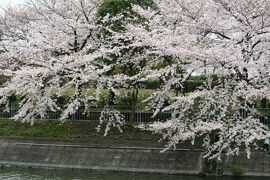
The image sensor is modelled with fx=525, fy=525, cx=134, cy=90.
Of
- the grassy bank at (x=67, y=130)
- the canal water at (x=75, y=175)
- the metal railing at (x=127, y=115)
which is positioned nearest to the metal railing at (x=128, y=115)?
the metal railing at (x=127, y=115)

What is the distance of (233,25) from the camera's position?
65.5ft

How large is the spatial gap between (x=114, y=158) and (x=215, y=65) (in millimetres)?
6205

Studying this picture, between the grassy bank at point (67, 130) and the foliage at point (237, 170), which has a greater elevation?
the grassy bank at point (67, 130)

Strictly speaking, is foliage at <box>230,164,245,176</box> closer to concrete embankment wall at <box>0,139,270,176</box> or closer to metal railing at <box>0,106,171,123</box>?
concrete embankment wall at <box>0,139,270,176</box>

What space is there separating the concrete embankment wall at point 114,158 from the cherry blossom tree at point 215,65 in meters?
0.77

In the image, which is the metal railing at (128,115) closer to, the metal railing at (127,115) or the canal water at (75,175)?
the metal railing at (127,115)

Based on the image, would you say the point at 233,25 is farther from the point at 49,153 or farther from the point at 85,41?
the point at 49,153

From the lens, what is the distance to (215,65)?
1903cm

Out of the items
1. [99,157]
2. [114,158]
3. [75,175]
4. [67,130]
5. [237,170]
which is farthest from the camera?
[67,130]

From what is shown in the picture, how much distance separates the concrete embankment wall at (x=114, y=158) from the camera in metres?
20.8

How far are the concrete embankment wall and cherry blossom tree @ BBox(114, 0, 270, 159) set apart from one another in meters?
0.77

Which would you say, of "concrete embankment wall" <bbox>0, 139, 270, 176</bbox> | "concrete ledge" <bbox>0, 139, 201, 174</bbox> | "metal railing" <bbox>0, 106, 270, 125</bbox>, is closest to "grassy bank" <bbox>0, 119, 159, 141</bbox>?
"metal railing" <bbox>0, 106, 270, 125</bbox>

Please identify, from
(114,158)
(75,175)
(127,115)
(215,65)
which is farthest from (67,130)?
(215,65)

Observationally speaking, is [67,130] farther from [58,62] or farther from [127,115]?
[58,62]
